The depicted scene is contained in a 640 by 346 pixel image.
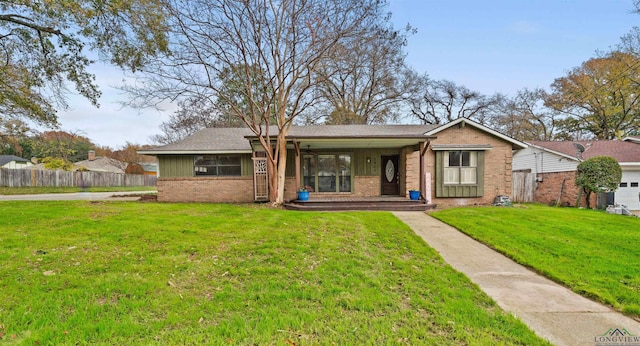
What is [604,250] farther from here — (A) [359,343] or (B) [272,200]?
(B) [272,200]

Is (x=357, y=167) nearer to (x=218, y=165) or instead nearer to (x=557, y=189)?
(x=218, y=165)

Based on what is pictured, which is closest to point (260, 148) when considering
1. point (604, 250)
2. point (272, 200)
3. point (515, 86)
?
point (272, 200)

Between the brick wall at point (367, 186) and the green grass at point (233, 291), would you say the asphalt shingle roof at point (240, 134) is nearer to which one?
the brick wall at point (367, 186)

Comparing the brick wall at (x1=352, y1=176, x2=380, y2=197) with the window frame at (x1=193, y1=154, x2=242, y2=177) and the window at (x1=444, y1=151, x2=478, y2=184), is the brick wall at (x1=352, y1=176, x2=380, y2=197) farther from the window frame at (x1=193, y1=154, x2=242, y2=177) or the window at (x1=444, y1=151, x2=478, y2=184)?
the window frame at (x1=193, y1=154, x2=242, y2=177)

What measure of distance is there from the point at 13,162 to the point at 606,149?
225 feet

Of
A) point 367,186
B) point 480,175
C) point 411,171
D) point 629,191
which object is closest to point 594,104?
point 629,191

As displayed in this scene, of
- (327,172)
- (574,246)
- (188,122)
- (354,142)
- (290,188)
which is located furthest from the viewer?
(188,122)

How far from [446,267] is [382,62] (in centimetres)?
1100

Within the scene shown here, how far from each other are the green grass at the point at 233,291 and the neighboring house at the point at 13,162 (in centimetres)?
5164

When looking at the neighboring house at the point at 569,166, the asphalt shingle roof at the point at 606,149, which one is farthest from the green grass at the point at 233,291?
the asphalt shingle roof at the point at 606,149

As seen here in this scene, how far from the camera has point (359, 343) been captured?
7.48 ft

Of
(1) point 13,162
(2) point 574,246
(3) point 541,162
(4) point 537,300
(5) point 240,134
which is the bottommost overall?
(4) point 537,300

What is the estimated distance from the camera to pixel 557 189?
13523 millimetres

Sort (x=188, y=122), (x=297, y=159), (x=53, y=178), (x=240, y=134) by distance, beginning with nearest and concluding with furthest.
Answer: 1. (x=297, y=159)
2. (x=240, y=134)
3. (x=53, y=178)
4. (x=188, y=122)
